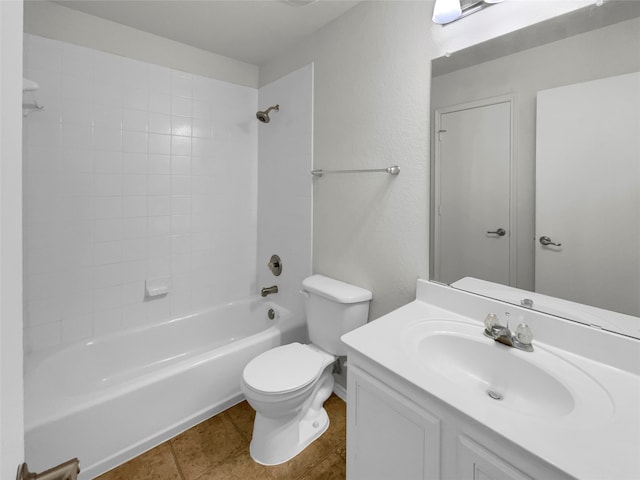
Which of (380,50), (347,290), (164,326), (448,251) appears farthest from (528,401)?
(164,326)

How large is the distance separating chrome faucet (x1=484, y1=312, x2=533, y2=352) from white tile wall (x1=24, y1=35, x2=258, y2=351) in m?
1.91

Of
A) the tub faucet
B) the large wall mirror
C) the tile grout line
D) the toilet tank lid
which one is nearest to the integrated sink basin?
the large wall mirror

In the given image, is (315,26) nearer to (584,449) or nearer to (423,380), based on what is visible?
(423,380)

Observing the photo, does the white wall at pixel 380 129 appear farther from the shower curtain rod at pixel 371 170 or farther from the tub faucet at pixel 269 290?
the tub faucet at pixel 269 290

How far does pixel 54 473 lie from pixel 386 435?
2.63ft

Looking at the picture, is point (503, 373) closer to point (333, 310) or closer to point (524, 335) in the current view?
point (524, 335)

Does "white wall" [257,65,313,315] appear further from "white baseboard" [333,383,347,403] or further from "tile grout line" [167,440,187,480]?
"tile grout line" [167,440,187,480]

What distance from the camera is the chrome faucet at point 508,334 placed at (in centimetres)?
100

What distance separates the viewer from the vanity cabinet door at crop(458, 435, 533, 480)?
2.15 ft

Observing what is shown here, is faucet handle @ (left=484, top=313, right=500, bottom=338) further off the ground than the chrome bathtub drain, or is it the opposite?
faucet handle @ (left=484, top=313, right=500, bottom=338)

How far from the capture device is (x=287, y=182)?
2182 mm
